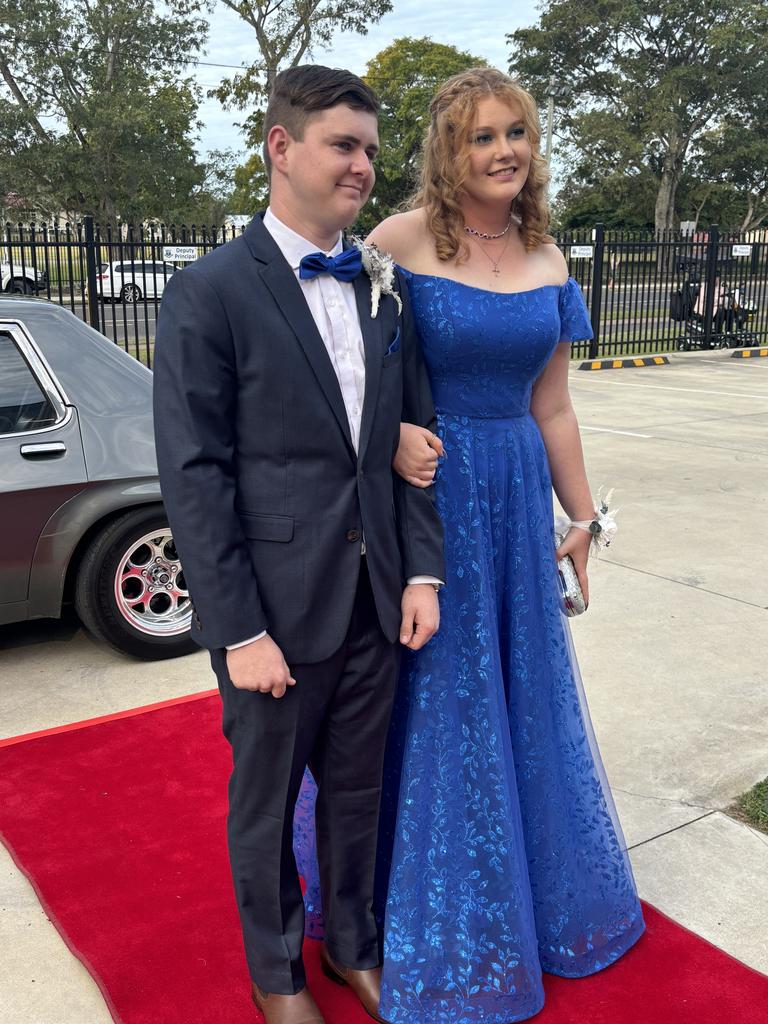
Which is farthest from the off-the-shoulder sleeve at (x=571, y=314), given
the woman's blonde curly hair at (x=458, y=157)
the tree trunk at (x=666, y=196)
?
the tree trunk at (x=666, y=196)

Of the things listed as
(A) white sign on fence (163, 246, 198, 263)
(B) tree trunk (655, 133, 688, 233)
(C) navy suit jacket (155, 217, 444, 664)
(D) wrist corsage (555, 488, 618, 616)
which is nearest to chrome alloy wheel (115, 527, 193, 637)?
(D) wrist corsage (555, 488, 618, 616)

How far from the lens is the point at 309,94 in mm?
1814

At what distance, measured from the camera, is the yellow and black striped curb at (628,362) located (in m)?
15.7

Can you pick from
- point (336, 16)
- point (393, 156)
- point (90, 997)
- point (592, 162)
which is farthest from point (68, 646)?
point (592, 162)

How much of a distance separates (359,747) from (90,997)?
920 millimetres

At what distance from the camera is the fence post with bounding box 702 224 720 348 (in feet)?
59.3

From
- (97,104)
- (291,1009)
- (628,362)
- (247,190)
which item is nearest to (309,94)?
(291,1009)

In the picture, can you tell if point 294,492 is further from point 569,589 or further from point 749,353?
point 749,353

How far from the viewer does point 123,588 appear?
167 inches

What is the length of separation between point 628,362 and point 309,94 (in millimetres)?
15116

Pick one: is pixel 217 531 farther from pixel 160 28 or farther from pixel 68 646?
pixel 160 28

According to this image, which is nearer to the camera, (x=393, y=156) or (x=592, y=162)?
(x=393, y=156)

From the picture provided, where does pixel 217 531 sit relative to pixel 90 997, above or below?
above

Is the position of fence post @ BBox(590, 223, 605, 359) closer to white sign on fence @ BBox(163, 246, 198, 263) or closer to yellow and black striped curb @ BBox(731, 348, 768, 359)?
yellow and black striped curb @ BBox(731, 348, 768, 359)
